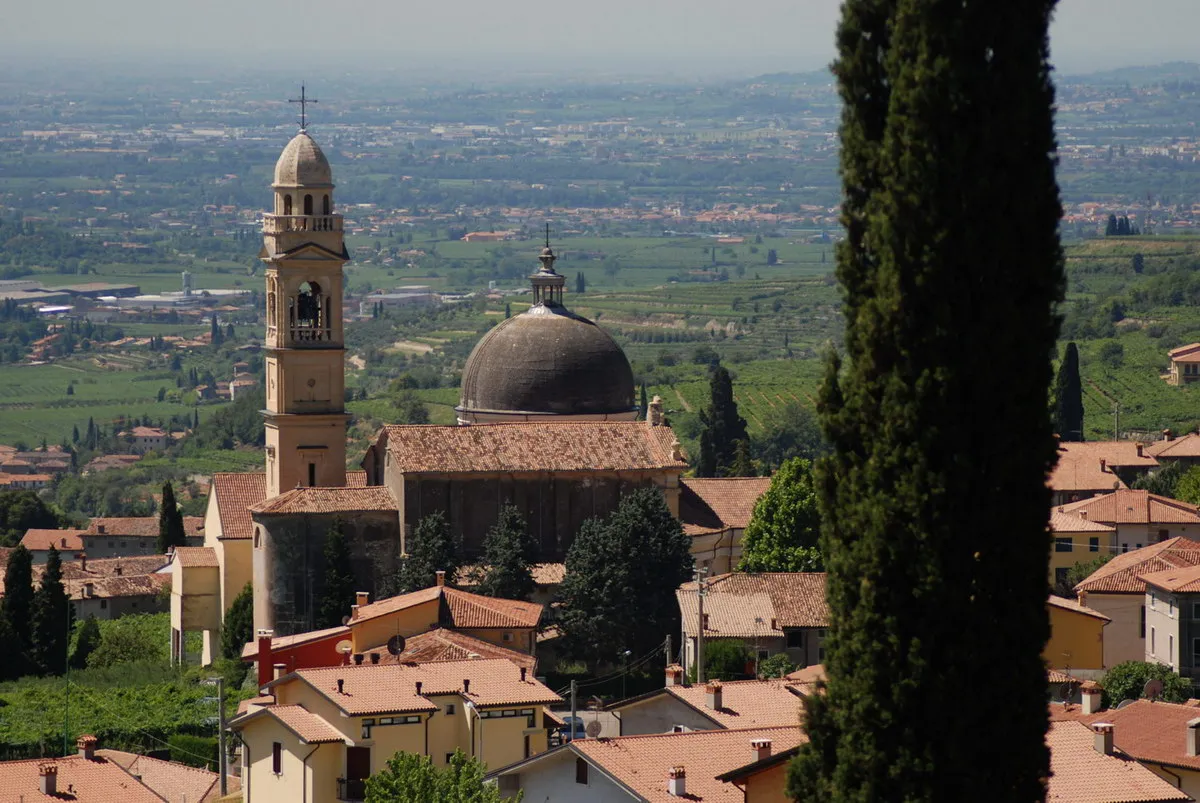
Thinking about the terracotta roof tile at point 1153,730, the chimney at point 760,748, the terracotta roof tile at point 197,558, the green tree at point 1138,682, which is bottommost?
the green tree at point 1138,682

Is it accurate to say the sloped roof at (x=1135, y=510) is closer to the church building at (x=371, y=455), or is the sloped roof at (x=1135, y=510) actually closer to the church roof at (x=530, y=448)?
the church building at (x=371, y=455)

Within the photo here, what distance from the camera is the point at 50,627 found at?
56.3m

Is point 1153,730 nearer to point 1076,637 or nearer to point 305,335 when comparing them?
point 1076,637

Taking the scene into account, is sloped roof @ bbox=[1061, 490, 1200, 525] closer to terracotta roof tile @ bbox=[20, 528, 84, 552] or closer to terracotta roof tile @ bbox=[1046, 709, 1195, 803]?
terracotta roof tile @ bbox=[1046, 709, 1195, 803]

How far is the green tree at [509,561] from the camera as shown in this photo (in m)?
54.9

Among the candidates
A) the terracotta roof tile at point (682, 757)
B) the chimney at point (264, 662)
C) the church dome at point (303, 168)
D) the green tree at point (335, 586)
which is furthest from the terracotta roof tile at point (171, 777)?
the church dome at point (303, 168)

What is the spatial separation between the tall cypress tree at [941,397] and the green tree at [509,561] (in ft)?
118

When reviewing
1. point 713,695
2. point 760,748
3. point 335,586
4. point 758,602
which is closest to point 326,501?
point 335,586

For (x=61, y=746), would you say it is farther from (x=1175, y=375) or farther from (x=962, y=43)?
(x=1175, y=375)

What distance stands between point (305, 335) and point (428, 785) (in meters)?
28.9

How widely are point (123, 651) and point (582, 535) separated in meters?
10.9

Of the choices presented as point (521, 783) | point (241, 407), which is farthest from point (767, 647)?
point (241, 407)

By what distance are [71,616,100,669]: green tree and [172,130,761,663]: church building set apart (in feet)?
5.93

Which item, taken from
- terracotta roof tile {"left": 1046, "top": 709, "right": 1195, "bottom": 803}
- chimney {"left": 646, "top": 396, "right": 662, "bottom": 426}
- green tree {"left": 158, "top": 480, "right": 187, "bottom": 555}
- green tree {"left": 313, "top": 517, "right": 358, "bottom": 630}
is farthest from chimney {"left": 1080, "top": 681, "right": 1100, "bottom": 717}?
green tree {"left": 158, "top": 480, "right": 187, "bottom": 555}
